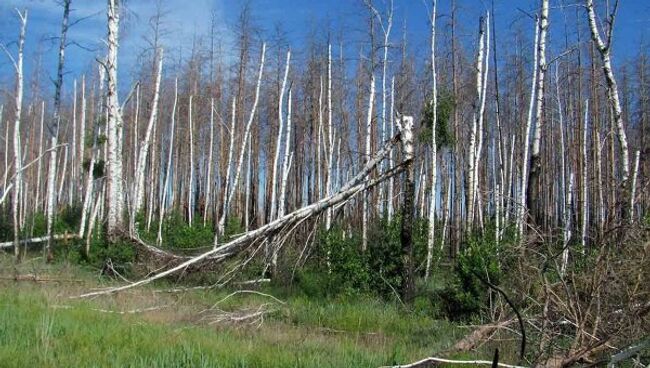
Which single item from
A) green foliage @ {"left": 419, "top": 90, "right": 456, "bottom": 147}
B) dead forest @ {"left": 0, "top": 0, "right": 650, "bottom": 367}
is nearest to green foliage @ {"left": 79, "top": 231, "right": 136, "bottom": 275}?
dead forest @ {"left": 0, "top": 0, "right": 650, "bottom": 367}

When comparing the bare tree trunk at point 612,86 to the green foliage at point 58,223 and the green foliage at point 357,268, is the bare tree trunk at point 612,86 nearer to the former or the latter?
the green foliage at point 357,268

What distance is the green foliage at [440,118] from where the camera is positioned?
16.2 meters

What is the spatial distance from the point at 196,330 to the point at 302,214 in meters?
2.78

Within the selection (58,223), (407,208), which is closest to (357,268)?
(407,208)

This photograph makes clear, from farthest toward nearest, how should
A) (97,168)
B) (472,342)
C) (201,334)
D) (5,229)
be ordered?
(5,229), (97,168), (201,334), (472,342)

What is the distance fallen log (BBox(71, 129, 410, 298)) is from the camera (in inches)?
347

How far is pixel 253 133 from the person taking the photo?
28875 mm

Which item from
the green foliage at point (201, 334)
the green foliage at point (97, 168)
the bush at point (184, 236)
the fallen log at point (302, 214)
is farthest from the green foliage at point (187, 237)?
the fallen log at point (302, 214)

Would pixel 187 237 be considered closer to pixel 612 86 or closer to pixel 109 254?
pixel 109 254

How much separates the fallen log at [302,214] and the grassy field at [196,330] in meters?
0.65

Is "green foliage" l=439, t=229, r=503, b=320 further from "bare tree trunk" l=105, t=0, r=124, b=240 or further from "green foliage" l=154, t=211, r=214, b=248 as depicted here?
"green foliage" l=154, t=211, r=214, b=248

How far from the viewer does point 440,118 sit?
16.6 m

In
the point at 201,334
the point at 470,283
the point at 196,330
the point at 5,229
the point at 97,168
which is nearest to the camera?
the point at 201,334

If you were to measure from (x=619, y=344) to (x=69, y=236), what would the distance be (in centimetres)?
1882
